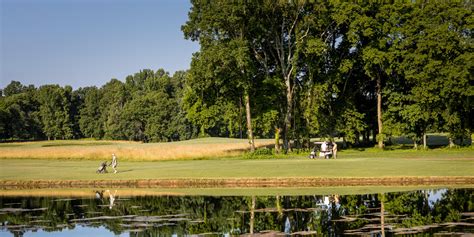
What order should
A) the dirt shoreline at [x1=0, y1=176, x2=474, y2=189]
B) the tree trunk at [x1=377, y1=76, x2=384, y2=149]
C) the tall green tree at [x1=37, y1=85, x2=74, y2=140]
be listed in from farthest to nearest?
the tall green tree at [x1=37, y1=85, x2=74, y2=140]
the tree trunk at [x1=377, y1=76, x2=384, y2=149]
the dirt shoreline at [x1=0, y1=176, x2=474, y2=189]

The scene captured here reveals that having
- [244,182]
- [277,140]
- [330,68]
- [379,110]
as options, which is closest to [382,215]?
[244,182]

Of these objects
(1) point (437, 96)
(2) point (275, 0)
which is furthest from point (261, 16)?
(1) point (437, 96)

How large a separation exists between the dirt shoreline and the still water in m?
4.31

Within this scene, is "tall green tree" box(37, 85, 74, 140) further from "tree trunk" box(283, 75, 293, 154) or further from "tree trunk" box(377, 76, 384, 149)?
"tree trunk" box(377, 76, 384, 149)

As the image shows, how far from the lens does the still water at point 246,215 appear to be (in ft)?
73.3

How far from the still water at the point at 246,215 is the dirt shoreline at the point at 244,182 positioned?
4.31 meters

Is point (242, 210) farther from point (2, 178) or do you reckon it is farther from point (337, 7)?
point (337, 7)

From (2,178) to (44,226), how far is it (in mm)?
21733

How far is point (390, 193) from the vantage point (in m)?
31.6

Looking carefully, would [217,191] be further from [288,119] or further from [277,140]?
[288,119]

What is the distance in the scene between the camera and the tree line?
6569cm

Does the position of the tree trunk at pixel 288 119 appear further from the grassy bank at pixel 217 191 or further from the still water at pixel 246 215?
the still water at pixel 246 215

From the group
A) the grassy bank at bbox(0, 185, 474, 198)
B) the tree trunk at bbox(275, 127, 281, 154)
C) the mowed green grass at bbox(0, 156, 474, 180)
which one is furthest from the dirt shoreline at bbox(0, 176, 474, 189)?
the tree trunk at bbox(275, 127, 281, 154)

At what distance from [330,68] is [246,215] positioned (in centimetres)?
4911
